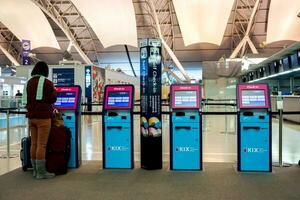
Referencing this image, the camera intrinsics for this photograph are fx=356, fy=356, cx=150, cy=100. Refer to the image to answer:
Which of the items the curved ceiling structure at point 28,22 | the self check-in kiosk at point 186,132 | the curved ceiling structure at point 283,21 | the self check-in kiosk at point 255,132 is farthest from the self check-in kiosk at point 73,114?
the curved ceiling structure at point 28,22

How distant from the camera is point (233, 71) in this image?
2078cm

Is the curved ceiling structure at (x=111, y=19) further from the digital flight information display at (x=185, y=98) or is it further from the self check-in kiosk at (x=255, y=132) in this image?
the self check-in kiosk at (x=255, y=132)

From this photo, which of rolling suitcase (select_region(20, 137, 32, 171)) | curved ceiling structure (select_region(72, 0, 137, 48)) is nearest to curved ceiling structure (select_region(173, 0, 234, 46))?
curved ceiling structure (select_region(72, 0, 137, 48))

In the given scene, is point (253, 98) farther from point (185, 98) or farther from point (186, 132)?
point (186, 132)

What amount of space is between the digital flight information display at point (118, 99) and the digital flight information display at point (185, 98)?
729mm

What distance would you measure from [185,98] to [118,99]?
983mm

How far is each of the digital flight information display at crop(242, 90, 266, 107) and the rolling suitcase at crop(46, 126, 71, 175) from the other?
253cm

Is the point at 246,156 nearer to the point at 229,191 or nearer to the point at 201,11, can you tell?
the point at 229,191

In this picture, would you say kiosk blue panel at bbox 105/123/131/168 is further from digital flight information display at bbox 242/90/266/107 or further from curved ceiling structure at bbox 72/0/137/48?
curved ceiling structure at bbox 72/0/137/48

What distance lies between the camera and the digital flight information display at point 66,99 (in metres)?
5.25

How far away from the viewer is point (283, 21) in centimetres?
2678

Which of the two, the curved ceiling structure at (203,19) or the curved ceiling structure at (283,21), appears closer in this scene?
the curved ceiling structure at (283,21)

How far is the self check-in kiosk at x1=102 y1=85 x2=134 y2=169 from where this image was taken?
5172mm

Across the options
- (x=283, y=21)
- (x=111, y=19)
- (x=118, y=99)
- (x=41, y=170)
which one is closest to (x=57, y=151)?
(x=41, y=170)
